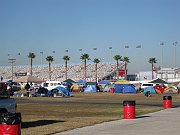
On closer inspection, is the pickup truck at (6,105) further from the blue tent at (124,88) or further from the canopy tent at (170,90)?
the blue tent at (124,88)

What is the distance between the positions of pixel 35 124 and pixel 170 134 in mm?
6638

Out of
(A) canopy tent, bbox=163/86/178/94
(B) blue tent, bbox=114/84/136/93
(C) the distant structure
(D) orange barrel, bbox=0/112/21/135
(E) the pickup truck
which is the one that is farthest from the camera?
(C) the distant structure

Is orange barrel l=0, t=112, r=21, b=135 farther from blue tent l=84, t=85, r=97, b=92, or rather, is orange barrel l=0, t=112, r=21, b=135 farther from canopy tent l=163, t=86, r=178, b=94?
blue tent l=84, t=85, r=97, b=92

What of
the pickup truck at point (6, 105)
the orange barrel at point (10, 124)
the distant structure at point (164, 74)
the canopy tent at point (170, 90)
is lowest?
the orange barrel at point (10, 124)

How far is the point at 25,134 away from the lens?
49.8ft

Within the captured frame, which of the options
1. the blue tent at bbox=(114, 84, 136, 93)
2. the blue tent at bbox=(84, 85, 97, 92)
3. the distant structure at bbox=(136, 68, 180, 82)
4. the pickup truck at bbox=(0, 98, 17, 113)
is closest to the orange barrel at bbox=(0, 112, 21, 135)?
the pickup truck at bbox=(0, 98, 17, 113)

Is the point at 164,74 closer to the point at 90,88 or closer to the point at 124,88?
the point at 90,88

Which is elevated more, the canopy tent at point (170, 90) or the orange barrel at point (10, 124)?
the canopy tent at point (170, 90)

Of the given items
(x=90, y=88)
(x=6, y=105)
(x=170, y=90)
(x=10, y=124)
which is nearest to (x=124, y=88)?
(x=170, y=90)

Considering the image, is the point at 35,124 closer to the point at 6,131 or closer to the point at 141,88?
the point at 6,131

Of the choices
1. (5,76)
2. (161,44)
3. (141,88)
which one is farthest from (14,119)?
(5,76)

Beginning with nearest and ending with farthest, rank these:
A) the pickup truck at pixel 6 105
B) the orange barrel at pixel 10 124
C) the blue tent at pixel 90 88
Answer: the orange barrel at pixel 10 124
the pickup truck at pixel 6 105
the blue tent at pixel 90 88

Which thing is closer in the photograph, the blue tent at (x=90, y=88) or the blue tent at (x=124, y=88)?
the blue tent at (x=124, y=88)

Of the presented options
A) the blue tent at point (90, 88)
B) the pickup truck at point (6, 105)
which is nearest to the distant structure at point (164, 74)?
the blue tent at point (90, 88)
